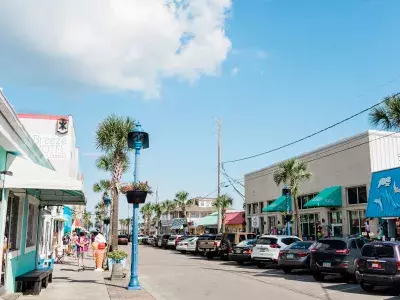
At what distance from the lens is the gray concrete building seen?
92.5ft

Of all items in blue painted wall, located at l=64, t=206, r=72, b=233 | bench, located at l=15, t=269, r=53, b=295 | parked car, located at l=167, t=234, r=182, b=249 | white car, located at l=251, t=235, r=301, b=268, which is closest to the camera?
bench, located at l=15, t=269, r=53, b=295

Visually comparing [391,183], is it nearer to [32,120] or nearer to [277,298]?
[277,298]

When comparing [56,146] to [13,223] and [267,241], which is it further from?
[13,223]

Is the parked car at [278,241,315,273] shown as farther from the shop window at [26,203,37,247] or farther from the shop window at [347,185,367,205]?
the shop window at [347,185,367,205]

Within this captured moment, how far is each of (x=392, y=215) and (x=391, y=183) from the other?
192 centimetres

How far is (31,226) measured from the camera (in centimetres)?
1502

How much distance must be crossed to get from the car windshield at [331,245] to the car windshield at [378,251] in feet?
7.21

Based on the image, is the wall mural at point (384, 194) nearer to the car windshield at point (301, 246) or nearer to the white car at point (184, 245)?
the car windshield at point (301, 246)

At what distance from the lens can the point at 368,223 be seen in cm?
2700

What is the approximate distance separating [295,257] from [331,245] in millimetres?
3117

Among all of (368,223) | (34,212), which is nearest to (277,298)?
(34,212)

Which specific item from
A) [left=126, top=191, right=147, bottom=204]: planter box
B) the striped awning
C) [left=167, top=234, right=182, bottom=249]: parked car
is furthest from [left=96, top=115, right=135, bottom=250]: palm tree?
the striped awning

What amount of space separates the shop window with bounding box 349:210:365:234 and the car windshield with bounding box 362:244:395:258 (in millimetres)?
16279

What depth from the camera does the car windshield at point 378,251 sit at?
1280 centimetres
